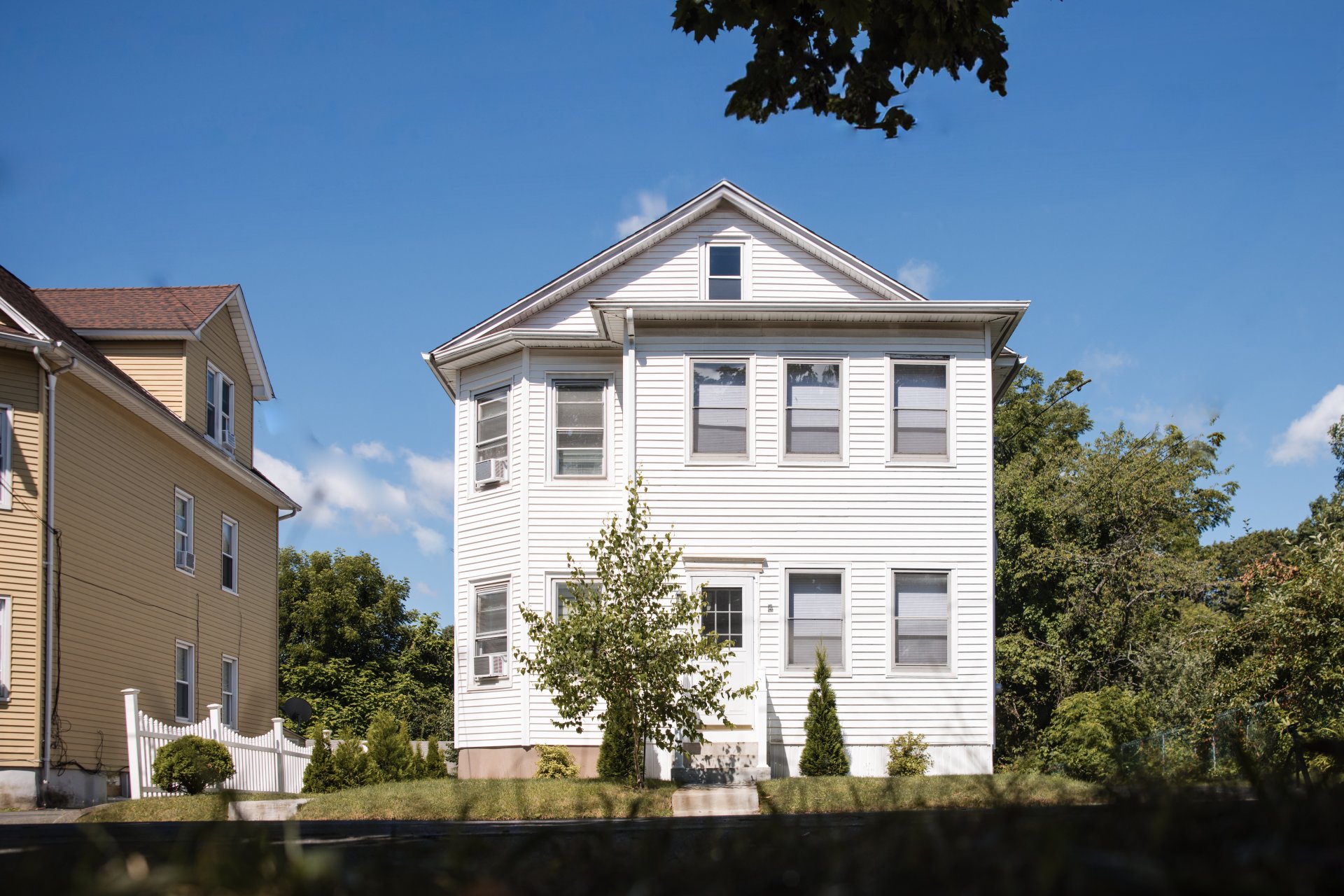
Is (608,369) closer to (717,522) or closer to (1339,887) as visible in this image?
(717,522)

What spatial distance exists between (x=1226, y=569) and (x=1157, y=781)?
164ft

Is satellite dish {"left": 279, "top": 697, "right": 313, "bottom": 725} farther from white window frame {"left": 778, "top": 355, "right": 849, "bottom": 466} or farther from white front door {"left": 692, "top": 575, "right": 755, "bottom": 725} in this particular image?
white window frame {"left": 778, "top": 355, "right": 849, "bottom": 466}

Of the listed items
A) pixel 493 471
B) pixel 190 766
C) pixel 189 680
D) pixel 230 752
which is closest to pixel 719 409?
pixel 493 471

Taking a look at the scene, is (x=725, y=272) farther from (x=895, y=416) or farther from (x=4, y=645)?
(x=4, y=645)

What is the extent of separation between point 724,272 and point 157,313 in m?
10.9

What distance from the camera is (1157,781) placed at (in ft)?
7.91

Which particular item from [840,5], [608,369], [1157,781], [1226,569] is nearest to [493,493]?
[608,369]

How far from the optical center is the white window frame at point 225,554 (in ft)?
87.9

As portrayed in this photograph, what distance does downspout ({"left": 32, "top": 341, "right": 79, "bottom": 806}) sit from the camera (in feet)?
61.5

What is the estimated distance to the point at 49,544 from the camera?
19469 mm

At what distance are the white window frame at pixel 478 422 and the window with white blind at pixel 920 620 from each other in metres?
6.52

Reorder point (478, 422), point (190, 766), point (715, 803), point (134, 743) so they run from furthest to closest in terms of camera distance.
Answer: point (478, 422), point (134, 743), point (190, 766), point (715, 803)

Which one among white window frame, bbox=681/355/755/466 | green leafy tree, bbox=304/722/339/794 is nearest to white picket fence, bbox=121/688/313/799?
green leafy tree, bbox=304/722/339/794

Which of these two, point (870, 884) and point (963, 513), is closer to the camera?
point (870, 884)
